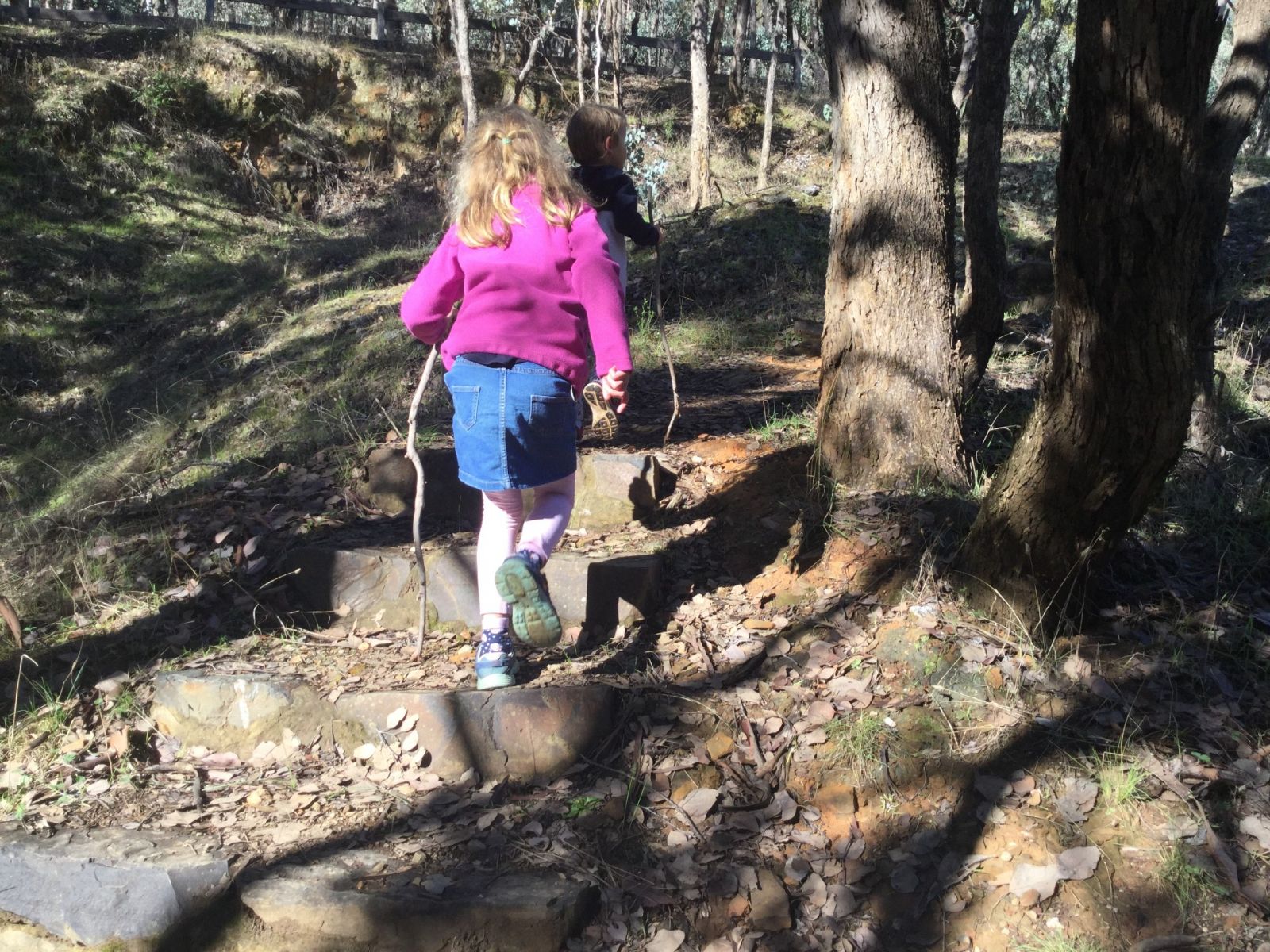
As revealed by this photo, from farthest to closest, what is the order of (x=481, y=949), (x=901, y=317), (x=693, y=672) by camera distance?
(x=901, y=317), (x=693, y=672), (x=481, y=949)

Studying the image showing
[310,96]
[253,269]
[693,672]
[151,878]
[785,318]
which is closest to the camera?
[151,878]

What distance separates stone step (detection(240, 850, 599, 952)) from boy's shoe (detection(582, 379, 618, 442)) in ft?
7.55

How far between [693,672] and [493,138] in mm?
2095

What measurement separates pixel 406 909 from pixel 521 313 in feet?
6.33

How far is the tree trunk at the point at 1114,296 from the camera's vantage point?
266 centimetres

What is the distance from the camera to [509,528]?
3.59 metres

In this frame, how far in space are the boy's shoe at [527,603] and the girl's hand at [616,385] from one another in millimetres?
646

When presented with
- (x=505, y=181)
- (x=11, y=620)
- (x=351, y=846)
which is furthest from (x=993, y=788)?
(x=11, y=620)


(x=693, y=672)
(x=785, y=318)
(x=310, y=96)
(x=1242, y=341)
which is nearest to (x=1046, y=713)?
(x=693, y=672)

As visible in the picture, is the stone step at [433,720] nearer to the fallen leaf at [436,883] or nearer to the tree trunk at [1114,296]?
the fallen leaf at [436,883]

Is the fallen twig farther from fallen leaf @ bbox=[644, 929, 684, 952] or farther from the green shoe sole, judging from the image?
fallen leaf @ bbox=[644, 929, 684, 952]

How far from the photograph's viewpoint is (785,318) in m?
8.20

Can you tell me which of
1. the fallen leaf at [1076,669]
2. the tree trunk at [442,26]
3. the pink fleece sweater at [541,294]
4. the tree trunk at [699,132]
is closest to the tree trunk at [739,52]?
the tree trunk at [699,132]

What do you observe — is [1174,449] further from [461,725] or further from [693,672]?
[461,725]
